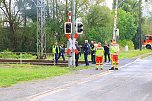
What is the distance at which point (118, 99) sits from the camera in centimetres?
1150

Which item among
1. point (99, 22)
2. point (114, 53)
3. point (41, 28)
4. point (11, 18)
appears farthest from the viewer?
point (99, 22)

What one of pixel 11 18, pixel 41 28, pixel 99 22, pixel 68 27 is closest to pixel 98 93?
pixel 68 27

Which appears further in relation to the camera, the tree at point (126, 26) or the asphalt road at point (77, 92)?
the tree at point (126, 26)

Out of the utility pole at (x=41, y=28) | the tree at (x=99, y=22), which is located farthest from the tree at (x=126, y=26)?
the utility pole at (x=41, y=28)

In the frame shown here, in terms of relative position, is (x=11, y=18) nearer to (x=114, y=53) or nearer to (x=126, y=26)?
(x=126, y=26)

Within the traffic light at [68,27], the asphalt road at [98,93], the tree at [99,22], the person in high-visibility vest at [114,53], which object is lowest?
the asphalt road at [98,93]

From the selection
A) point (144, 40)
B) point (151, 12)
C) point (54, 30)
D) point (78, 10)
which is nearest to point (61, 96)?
point (54, 30)

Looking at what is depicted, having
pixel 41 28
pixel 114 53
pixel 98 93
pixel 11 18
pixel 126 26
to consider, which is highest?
pixel 126 26

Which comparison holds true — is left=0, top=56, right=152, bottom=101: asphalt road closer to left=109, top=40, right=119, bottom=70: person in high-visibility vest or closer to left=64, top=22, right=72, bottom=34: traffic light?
left=109, top=40, right=119, bottom=70: person in high-visibility vest

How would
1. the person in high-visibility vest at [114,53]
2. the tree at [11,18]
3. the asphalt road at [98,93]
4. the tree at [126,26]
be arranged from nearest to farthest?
1. the asphalt road at [98,93]
2. the person in high-visibility vest at [114,53]
3. the tree at [11,18]
4. the tree at [126,26]

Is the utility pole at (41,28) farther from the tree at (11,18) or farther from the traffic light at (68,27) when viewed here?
the tree at (11,18)

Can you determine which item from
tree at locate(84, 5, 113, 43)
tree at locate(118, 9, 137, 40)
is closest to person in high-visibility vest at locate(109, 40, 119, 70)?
tree at locate(84, 5, 113, 43)

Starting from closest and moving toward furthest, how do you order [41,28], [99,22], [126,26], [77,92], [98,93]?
[98,93], [77,92], [41,28], [99,22], [126,26]

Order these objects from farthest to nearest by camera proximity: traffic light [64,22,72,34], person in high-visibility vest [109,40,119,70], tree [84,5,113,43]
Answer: tree [84,5,113,43], traffic light [64,22,72,34], person in high-visibility vest [109,40,119,70]
